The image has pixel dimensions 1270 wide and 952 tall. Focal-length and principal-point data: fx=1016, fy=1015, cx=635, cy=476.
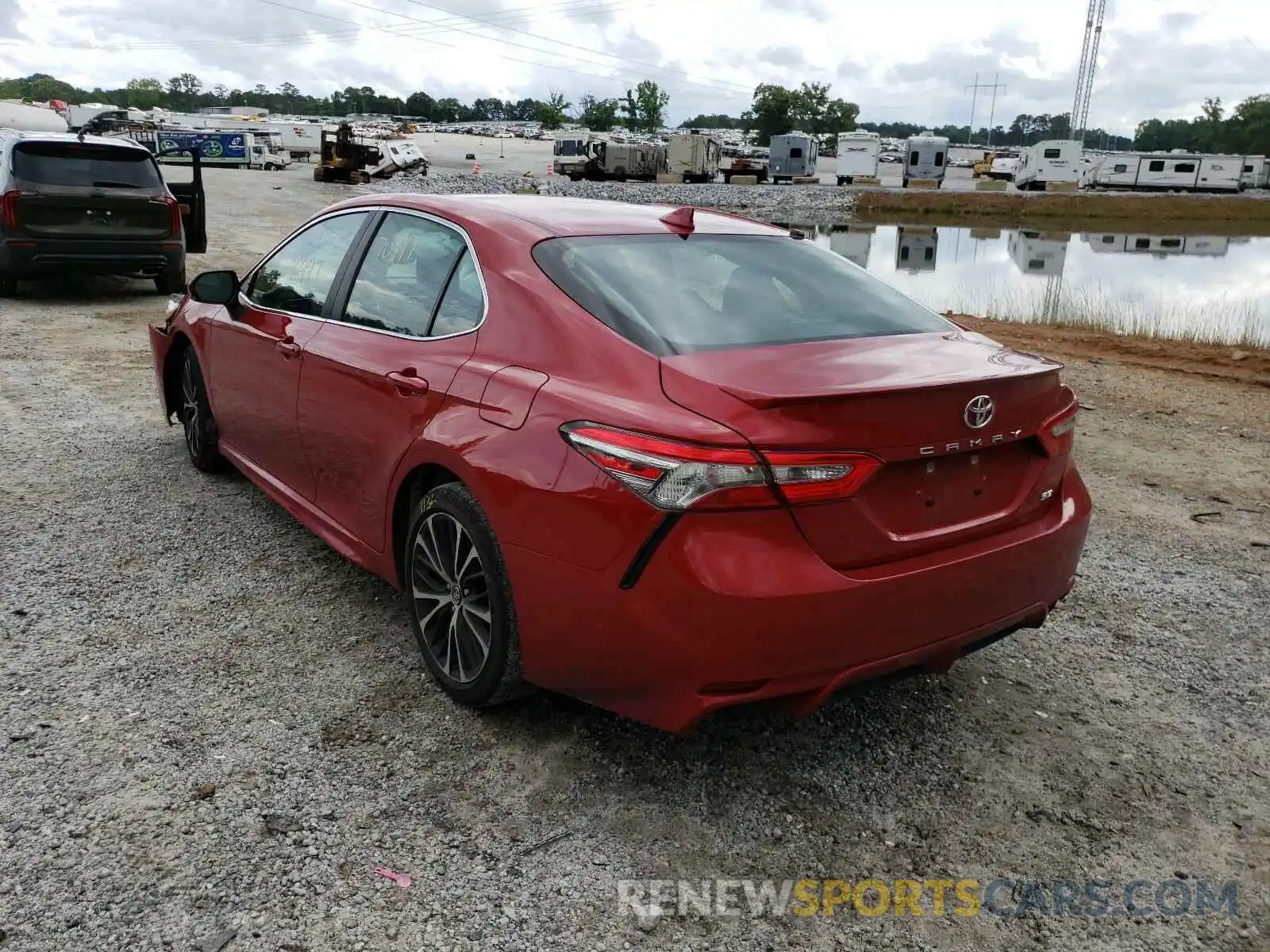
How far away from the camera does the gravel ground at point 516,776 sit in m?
2.51

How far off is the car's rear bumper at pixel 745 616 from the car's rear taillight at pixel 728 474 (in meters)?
0.05

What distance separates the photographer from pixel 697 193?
50.7m

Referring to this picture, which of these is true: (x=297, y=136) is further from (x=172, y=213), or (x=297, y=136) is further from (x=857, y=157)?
(x=172, y=213)

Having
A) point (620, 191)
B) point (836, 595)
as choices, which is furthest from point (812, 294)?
point (620, 191)

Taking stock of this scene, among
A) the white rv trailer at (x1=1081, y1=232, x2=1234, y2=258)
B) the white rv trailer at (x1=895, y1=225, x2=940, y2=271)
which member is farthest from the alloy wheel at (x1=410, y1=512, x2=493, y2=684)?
the white rv trailer at (x1=1081, y1=232, x2=1234, y2=258)

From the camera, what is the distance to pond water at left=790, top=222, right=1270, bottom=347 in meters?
15.1

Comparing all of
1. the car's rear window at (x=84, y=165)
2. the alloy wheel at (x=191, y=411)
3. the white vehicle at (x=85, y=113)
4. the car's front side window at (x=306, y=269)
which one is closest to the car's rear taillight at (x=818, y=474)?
the car's front side window at (x=306, y=269)

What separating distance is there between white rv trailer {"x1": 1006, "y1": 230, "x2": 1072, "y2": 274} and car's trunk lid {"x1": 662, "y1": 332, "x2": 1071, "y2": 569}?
24428 mm

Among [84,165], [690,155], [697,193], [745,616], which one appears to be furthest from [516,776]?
[690,155]

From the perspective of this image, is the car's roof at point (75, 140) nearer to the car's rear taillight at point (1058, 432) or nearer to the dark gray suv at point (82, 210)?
the dark gray suv at point (82, 210)

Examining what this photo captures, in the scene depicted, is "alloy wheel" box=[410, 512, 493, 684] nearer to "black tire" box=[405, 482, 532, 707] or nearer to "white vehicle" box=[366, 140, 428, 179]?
"black tire" box=[405, 482, 532, 707]

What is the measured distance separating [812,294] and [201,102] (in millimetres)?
198476

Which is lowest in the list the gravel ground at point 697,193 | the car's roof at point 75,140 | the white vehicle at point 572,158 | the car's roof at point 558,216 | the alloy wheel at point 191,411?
the alloy wheel at point 191,411

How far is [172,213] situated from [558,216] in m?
9.57
